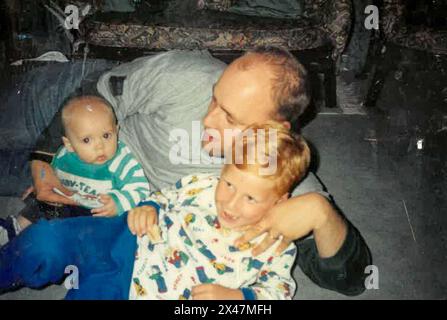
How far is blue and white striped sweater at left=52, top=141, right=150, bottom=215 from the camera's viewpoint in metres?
1.16

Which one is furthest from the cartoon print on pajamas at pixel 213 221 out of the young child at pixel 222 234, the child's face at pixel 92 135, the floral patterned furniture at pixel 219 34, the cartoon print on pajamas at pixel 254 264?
the floral patterned furniture at pixel 219 34

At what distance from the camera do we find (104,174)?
1.19m

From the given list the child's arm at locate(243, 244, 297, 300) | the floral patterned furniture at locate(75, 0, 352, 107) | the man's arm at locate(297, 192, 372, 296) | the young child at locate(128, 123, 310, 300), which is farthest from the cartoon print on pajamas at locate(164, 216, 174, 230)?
the floral patterned furniture at locate(75, 0, 352, 107)

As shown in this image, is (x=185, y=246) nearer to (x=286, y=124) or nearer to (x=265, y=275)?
(x=265, y=275)

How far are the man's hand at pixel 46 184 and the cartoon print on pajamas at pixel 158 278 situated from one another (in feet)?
1.11

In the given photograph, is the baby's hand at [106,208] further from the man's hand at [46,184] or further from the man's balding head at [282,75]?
the man's balding head at [282,75]

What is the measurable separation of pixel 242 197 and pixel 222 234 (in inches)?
4.7

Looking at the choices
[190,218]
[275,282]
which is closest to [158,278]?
[190,218]

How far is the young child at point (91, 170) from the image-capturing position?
112cm

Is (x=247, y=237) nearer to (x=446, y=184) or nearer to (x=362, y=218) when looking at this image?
(x=362, y=218)

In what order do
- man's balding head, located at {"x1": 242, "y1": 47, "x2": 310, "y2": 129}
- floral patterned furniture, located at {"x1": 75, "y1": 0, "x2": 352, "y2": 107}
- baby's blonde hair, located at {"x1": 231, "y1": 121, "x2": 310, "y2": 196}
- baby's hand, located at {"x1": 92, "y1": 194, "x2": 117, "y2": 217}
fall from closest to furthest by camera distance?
baby's blonde hair, located at {"x1": 231, "y1": 121, "x2": 310, "y2": 196}
man's balding head, located at {"x1": 242, "y1": 47, "x2": 310, "y2": 129}
baby's hand, located at {"x1": 92, "y1": 194, "x2": 117, "y2": 217}
floral patterned furniture, located at {"x1": 75, "y1": 0, "x2": 352, "y2": 107}

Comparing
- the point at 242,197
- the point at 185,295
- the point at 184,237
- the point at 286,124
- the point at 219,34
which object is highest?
the point at 219,34

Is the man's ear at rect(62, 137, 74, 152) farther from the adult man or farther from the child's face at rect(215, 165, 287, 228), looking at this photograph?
the child's face at rect(215, 165, 287, 228)
